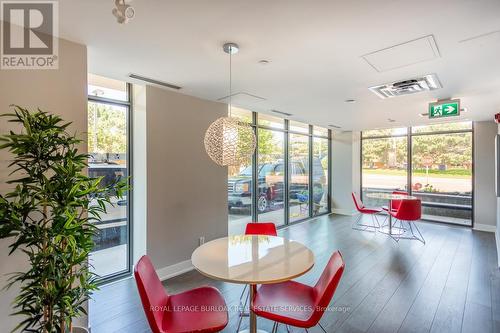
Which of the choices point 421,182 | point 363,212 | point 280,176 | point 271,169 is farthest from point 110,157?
point 421,182

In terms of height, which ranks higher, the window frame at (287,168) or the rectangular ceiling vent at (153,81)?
the rectangular ceiling vent at (153,81)

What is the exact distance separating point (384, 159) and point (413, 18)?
6.51 m

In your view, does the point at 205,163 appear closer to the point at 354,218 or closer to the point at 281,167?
the point at 281,167

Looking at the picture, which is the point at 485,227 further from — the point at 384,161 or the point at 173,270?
the point at 173,270

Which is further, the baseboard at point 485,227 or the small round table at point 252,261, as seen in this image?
the baseboard at point 485,227

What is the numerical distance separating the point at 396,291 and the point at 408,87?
260cm

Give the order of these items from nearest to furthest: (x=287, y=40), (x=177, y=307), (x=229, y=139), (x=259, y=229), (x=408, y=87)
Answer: (x=177, y=307), (x=287, y=40), (x=229, y=139), (x=259, y=229), (x=408, y=87)

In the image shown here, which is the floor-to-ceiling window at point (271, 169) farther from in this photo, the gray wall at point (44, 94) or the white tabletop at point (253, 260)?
the gray wall at point (44, 94)

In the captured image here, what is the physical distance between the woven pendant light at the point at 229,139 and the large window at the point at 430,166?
651cm

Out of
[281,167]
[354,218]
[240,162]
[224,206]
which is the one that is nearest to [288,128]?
[281,167]

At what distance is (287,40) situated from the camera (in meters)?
2.14

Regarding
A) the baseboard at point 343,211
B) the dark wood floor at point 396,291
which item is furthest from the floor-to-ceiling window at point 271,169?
the baseboard at point 343,211

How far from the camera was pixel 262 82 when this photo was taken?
323cm

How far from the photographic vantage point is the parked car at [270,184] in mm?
5141
